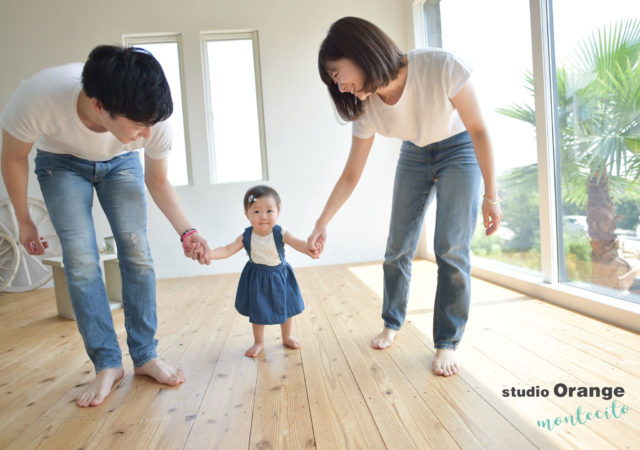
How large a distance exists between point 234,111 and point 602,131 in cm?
324

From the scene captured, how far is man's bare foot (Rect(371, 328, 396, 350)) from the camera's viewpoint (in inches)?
74.8

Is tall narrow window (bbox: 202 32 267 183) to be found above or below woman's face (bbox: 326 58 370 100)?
above

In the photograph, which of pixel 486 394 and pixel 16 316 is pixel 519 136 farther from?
pixel 16 316

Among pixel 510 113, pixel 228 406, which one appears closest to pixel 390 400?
pixel 228 406

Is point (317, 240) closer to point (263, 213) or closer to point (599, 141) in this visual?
point (263, 213)

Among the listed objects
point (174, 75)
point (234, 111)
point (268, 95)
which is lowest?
point (234, 111)

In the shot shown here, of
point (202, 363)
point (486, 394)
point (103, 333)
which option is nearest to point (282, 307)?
point (202, 363)

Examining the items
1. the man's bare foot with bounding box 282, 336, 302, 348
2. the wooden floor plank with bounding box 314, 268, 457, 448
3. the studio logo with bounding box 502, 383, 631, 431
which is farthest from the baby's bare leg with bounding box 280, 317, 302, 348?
the studio logo with bounding box 502, 383, 631, 431

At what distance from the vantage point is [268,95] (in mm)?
4355

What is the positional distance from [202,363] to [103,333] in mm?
419

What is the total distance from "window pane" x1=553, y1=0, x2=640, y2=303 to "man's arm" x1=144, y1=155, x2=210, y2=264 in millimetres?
1812

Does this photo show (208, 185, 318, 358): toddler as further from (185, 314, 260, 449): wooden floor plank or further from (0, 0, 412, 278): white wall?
(0, 0, 412, 278): white wall

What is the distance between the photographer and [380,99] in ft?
5.48

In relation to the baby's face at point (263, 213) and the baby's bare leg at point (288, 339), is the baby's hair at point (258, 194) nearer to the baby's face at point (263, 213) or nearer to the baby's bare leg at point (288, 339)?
the baby's face at point (263, 213)
